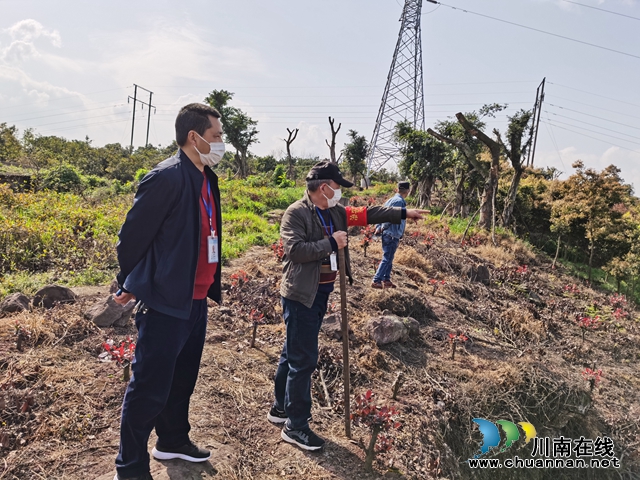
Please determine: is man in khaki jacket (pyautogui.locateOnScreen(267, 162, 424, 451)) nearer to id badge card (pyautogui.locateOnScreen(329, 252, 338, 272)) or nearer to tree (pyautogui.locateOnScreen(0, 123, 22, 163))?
id badge card (pyautogui.locateOnScreen(329, 252, 338, 272))

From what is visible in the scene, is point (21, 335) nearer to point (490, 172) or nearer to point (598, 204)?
point (490, 172)

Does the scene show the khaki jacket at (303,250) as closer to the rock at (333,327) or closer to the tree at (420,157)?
the rock at (333,327)

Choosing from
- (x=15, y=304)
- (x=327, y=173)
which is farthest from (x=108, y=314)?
(x=327, y=173)

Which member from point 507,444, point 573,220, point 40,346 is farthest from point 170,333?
point 573,220

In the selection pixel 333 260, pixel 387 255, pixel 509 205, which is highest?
pixel 509 205

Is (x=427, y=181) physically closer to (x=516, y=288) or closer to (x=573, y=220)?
(x=573, y=220)

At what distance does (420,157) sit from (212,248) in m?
17.5

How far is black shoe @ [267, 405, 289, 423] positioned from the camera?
2.91m

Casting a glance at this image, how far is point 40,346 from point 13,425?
3.31 feet

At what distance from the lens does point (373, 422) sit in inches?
107

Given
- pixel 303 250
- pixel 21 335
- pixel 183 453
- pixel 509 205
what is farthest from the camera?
pixel 509 205

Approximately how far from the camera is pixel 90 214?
7.77 metres

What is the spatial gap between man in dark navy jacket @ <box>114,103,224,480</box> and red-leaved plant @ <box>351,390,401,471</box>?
1340 millimetres

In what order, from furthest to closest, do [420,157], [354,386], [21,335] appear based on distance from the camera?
1. [420,157]
2. [354,386]
3. [21,335]
